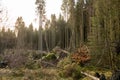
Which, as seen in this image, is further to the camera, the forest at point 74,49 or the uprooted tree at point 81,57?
the uprooted tree at point 81,57

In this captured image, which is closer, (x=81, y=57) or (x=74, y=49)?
(x=81, y=57)

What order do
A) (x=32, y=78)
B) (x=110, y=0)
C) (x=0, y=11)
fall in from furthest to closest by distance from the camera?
(x=32, y=78), (x=0, y=11), (x=110, y=0)

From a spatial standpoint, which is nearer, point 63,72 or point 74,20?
point 63,72

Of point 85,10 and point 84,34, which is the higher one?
point 85,10

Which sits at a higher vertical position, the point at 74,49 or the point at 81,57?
the point at 74,49

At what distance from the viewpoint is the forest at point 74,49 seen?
33.3 feet

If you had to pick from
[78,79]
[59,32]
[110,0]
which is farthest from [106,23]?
[59,32]

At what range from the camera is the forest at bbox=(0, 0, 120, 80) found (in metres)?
10.2

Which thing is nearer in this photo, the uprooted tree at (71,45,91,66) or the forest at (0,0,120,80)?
the forest at (0,0,120,80)

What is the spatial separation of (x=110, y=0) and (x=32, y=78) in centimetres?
596

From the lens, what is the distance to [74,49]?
2395 centimetres

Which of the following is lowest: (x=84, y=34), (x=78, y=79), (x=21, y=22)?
(x=78, y=79)

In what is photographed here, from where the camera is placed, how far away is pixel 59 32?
38.7 metres

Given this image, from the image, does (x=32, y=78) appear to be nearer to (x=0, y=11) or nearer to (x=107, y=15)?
(x=0, y=11)
